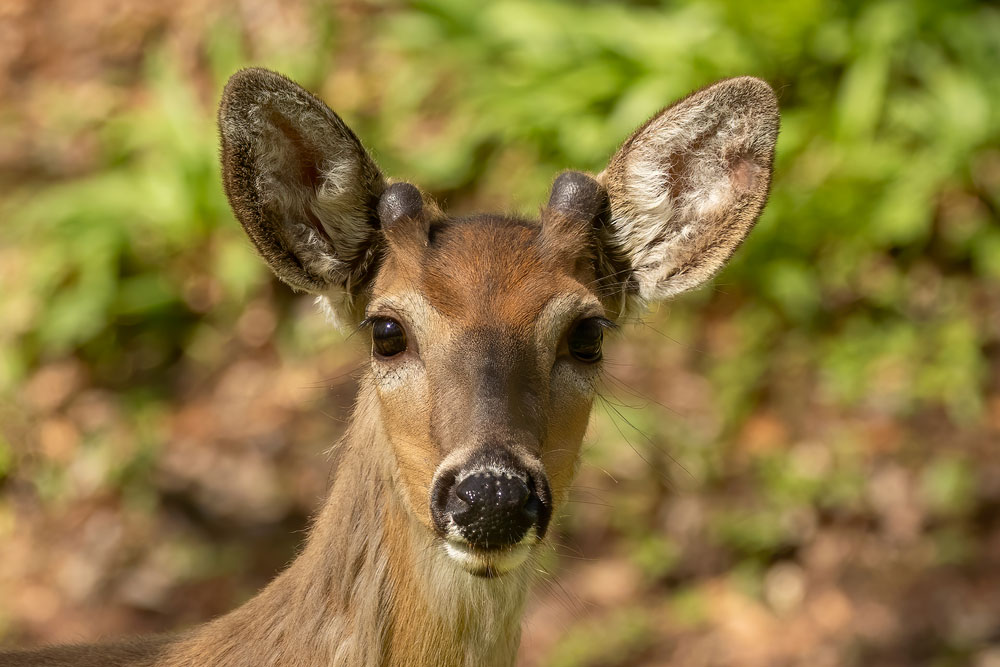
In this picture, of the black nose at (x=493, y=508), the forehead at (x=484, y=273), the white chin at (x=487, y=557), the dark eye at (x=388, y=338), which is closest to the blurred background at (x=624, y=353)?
the forehead at (x=484, y=273)

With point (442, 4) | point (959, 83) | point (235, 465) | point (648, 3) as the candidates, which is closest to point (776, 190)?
point (959, 83)

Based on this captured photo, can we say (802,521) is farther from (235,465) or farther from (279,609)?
(279,609)

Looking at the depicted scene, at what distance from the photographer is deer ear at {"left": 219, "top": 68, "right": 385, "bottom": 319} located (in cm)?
432

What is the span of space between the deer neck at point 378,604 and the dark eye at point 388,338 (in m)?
0.29

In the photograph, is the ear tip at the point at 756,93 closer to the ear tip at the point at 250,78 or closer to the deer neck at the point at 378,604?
the ear tip at the point at 250,78

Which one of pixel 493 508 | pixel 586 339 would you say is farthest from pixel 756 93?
pixel 493 508

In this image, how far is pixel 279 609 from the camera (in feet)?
14.5

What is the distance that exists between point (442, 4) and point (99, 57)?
3.80 meters

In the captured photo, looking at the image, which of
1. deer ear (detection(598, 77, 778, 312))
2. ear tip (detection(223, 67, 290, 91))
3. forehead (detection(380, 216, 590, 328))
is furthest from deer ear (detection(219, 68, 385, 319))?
deer ear (detection(598, 77, 778, 312))

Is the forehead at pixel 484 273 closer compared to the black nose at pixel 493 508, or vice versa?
the black nose at pixel 493 508

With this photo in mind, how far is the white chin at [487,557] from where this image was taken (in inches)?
150

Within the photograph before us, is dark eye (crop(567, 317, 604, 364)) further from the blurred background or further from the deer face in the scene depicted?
the blurred background

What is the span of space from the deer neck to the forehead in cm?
57

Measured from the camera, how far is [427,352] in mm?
4273
